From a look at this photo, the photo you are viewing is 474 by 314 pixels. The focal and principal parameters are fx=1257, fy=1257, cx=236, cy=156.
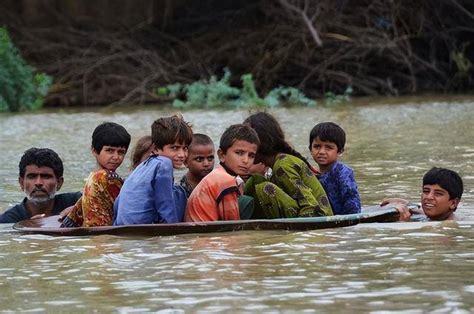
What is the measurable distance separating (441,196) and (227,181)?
151 cm

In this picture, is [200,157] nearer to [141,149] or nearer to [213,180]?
[141,149]

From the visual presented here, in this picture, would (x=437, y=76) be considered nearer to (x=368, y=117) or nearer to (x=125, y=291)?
(x=368, y=117)

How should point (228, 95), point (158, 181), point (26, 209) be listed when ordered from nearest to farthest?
point (158, 181), point (26, 209), point (228, 95)

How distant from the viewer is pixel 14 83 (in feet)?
72.8

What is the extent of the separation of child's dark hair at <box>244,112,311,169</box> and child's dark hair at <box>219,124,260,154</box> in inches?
11.2

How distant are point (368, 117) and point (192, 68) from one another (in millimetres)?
6583

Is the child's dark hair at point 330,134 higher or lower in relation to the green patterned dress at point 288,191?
higher

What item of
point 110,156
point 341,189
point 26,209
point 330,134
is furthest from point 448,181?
point 26,209

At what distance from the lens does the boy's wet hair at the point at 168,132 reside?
286 inches

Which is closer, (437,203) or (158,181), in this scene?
(158,181)

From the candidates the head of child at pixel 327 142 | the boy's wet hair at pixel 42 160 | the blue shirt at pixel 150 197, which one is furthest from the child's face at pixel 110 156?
the head of child at pixel 327 142

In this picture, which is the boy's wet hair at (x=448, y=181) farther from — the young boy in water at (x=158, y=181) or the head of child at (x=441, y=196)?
the young boy in water at (x=158, y=181)

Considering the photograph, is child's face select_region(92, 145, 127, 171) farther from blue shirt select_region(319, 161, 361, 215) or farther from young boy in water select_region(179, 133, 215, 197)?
blue shirt select_region(319, 161, 361, 215)

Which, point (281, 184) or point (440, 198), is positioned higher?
point (281, 184)
